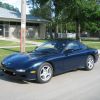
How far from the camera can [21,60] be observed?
29.8ft

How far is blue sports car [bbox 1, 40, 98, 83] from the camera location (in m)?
8.68

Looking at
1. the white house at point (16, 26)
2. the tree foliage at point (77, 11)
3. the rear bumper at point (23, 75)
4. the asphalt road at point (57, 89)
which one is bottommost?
the asphalt road at point (57, 89)

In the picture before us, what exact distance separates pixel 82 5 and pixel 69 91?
1279 inches

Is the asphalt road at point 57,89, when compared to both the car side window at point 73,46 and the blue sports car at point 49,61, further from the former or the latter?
the car side window at point 73,46

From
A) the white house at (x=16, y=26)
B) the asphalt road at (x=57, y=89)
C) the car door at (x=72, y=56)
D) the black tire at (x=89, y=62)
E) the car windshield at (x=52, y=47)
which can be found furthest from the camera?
the white house at (x=16, y=26)

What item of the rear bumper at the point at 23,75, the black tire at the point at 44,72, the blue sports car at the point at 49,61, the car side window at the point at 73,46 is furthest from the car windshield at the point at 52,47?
the rear bumper at the point at 23,75

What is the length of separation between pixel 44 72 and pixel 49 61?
425mm

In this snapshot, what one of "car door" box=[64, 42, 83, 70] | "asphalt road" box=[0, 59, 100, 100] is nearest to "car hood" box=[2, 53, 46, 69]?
"asphalt road" box=[0, 59, 100, 100]

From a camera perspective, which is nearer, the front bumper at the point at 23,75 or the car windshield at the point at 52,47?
the front bumper at the point at 23,75

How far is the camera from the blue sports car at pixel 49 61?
28.5 ft

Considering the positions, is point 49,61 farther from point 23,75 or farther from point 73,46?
point 73,46

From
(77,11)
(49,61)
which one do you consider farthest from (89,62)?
(77,11)

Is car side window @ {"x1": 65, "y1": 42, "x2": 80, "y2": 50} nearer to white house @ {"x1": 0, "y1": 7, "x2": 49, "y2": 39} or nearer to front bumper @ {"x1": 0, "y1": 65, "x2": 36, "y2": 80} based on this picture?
front bumper @ {"x1": 0, "y1": 65, "x2": 36, "y2": 80}

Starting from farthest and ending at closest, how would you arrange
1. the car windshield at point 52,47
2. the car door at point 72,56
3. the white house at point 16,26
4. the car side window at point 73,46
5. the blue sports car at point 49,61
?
the white house at point 16,26, the car side window at point 73,46, the car windshield at point 52,47, the car door at point 72,56, the blue sports car at point 49,61
